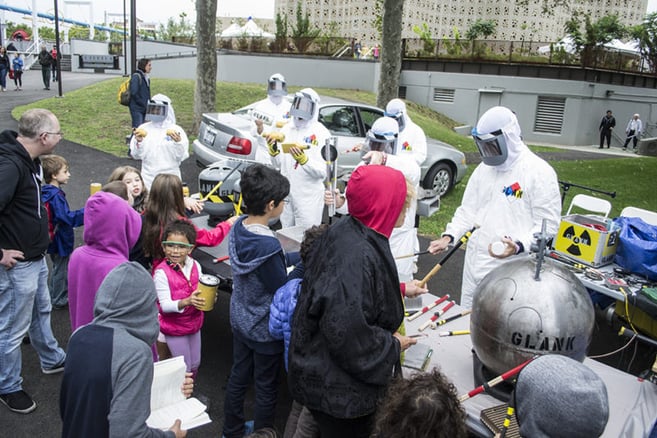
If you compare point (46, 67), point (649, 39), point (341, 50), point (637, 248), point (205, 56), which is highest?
point (649, 39)

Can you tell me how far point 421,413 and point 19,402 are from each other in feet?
10.6

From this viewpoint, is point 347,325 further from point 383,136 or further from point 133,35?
point 133,35

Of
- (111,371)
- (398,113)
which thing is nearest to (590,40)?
(398,113)

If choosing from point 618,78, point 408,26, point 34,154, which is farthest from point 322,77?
point 408,26

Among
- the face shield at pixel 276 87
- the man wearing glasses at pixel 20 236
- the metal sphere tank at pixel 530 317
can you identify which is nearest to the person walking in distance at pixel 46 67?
the face shield at pixel 276 87

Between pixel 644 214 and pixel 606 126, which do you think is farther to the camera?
pixel 606 126

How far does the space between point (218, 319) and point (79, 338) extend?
126 inches

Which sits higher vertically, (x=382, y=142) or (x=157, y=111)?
(x=157, y=111)

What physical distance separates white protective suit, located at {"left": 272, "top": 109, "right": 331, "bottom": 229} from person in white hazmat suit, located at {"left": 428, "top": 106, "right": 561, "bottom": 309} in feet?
6.68

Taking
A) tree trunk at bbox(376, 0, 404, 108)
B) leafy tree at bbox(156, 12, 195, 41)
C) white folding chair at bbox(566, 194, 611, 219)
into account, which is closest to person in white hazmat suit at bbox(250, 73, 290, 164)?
white folding chair at bbox(566, 194, 611, 219)

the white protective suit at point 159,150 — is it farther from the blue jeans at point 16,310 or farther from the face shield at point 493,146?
the face shield at point 493,146

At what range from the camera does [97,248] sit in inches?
141

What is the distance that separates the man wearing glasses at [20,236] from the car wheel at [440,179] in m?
7.49

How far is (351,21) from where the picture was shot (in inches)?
2446
